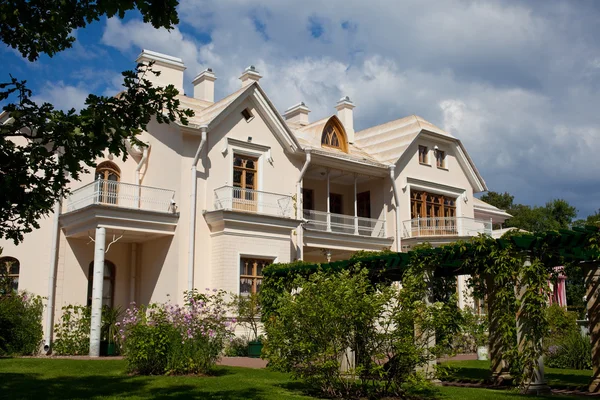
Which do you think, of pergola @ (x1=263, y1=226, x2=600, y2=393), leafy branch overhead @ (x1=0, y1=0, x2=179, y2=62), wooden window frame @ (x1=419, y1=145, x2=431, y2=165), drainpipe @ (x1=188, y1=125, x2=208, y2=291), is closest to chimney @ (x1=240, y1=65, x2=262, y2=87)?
drainpipe @ (x1=188, y1=125, x2=208, y2=291)

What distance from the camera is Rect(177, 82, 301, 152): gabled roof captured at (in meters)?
20.5

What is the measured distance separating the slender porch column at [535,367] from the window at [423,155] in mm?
17768

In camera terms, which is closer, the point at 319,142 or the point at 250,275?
the point at 250,275

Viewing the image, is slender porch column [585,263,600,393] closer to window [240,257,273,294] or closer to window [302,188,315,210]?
window [240,257,273,294]

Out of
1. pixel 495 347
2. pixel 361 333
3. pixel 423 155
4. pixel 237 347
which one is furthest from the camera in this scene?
pixel 423 155

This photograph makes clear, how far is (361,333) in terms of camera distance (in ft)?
30.8

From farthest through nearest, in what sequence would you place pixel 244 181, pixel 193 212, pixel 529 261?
pixel 244 181 < pixel 193 212 < pixel 529 261

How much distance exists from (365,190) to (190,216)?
32.3 ft

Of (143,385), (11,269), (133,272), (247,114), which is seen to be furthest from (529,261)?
(11,269)

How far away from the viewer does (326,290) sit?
9461 millimetres

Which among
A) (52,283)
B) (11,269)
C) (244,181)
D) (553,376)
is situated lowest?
(553,376)

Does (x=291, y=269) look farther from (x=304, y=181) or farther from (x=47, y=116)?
(x=304, y=181)

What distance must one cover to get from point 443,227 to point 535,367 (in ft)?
53.6

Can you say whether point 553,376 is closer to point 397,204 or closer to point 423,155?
point 397,204
